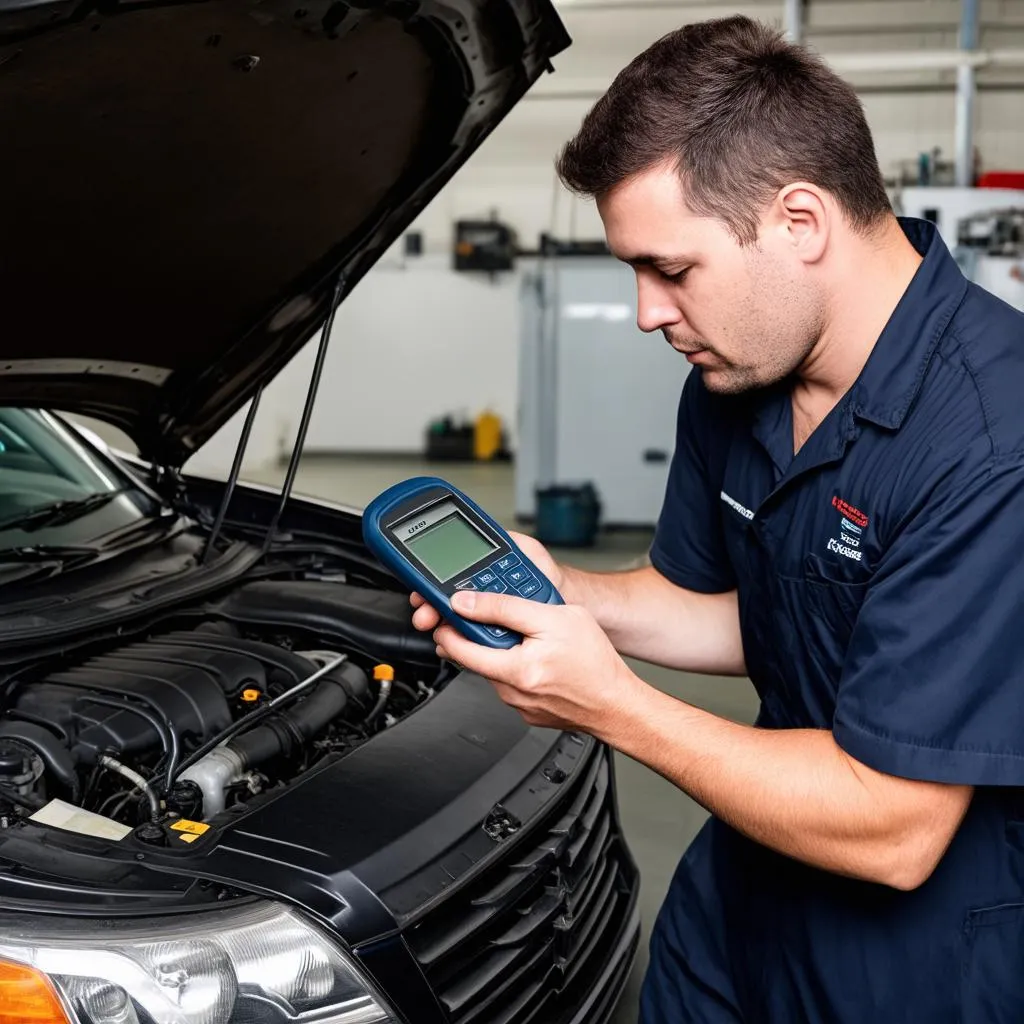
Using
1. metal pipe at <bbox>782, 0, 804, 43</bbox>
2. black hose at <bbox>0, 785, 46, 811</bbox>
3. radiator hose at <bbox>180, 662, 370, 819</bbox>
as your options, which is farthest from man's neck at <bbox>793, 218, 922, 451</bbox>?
metal pipe at <bbox>782, 0, 804, 43</bbox>

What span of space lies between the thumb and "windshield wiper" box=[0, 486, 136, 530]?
1.12 meters

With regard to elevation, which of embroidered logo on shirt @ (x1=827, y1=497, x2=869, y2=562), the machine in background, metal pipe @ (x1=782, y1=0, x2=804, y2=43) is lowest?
the machine in background

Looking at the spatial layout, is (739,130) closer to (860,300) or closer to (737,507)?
(860,300)

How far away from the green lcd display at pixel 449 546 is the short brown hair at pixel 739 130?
0.40 metres

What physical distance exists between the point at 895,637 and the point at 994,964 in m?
0.37

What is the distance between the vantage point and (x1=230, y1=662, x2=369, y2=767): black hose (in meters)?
1.64

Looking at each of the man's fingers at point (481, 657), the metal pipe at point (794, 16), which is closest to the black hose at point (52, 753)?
the man's fingers at point (481, 657)

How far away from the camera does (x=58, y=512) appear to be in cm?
204

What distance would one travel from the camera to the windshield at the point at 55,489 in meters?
1.98

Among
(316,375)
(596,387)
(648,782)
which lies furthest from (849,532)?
(596,387)

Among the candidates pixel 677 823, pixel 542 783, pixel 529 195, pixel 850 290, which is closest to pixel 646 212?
pixel 850 290

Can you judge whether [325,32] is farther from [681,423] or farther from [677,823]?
[677,823]

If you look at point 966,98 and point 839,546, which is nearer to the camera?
point 839,546

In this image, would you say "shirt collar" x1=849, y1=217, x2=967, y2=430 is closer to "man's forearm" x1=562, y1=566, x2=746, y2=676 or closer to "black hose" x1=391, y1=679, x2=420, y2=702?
"man's forearm" x1=562, y1=566, x2=746, y2=676
